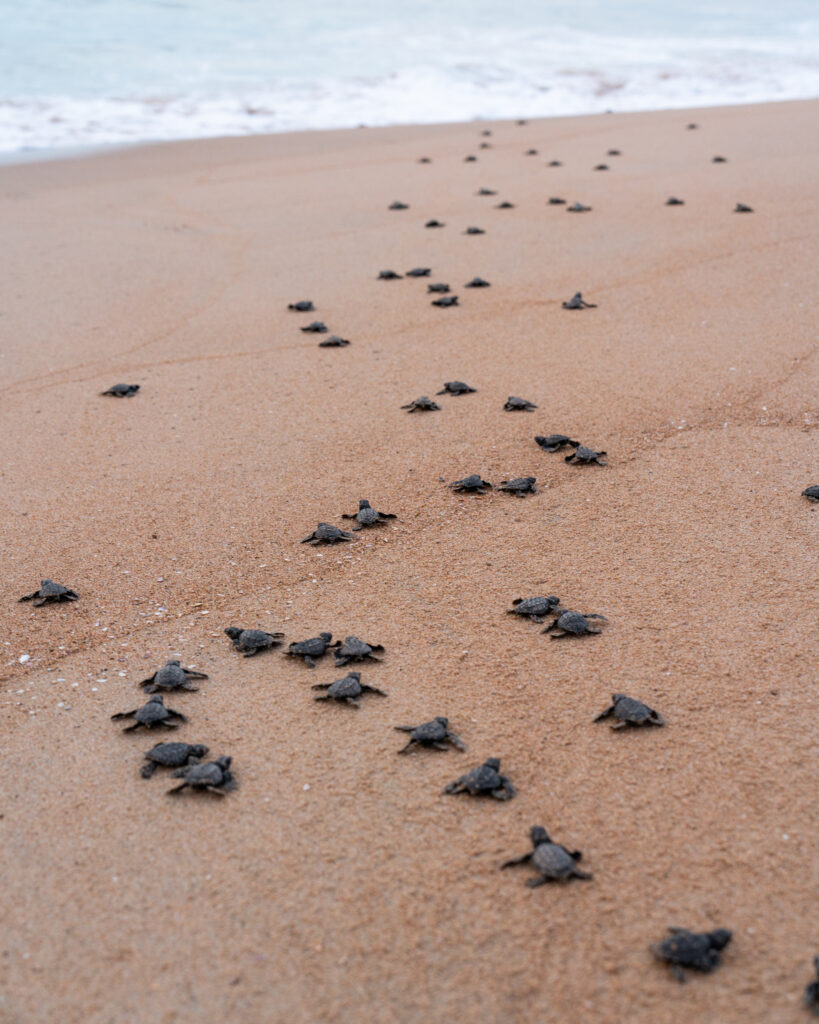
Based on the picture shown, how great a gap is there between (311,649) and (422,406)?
83.2 inches

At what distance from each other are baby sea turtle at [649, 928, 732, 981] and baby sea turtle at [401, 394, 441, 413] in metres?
3.23

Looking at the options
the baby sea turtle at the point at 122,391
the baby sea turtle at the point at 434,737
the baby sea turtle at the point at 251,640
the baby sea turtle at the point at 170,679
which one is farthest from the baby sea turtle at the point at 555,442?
the baby sea turtle at the point at 122,391

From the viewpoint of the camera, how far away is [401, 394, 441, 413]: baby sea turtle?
484 centimetres

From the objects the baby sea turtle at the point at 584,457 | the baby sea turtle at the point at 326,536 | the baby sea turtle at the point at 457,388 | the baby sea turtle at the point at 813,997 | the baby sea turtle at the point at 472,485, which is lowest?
the baby sea turtle at the point at 813,997

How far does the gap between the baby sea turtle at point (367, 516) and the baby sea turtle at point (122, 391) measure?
6.34 feet

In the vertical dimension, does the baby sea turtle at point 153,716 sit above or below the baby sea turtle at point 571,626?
below

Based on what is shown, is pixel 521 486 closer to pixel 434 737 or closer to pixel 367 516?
pixel 367 516

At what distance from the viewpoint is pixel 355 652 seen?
3.01 meters

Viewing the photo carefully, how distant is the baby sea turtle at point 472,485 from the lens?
4.07 m

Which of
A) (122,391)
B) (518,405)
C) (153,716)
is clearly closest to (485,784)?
(153,716)

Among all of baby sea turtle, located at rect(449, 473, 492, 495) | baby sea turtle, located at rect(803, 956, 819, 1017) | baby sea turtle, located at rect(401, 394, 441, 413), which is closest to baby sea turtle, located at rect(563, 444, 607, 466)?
baby sea turtle, located at rect(449, 473, 492, 495)

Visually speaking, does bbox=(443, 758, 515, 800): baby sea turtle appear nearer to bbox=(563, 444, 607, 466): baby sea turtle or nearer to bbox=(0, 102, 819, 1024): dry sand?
bbox=(0, 102, 819, 1024): dry sand

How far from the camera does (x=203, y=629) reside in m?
3.25

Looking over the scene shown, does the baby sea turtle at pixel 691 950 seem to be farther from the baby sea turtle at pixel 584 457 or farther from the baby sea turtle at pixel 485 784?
the baby sea turtle at pixel 584 457
